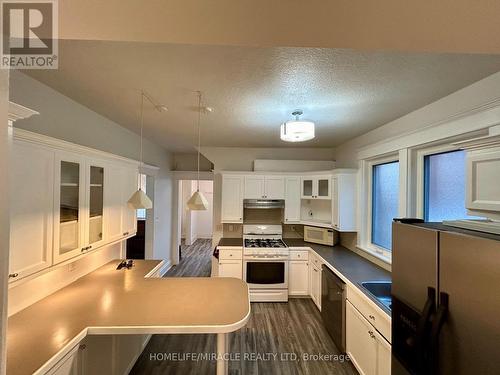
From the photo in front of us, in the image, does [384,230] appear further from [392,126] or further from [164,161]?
[164,161]

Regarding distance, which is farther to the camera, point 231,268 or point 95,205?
point 231,268

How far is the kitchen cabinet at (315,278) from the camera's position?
127 inches

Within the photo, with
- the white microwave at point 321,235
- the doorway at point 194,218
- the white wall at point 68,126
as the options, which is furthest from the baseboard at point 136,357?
the doorway at point 194,218

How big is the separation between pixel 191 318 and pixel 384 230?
8.25 ft

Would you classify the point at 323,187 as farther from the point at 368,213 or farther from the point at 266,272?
the point at 266,272

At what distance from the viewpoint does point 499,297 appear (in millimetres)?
749

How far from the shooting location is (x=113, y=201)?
2.29 metres

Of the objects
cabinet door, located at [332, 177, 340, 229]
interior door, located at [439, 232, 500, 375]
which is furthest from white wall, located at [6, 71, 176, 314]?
cabinet door, located at [332, 177, 340, 229]

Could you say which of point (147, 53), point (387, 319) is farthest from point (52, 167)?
point (387, 319)

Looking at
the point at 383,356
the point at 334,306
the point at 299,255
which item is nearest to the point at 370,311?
the point at 383,356

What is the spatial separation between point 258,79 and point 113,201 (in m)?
1.82

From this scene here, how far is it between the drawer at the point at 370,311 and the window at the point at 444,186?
981mm

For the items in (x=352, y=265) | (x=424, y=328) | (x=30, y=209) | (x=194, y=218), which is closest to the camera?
(x=424, y=328)

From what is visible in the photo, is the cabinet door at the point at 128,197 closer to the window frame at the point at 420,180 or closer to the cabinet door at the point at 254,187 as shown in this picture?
the cabinet door at the point at 254,187
